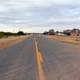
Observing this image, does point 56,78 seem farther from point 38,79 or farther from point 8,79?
point 8,79

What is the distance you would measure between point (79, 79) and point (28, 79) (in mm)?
1685

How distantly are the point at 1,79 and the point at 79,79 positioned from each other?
2.61m

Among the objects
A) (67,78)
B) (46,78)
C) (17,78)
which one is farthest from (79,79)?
(17,78)

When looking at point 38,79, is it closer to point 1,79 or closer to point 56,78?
point 56,78

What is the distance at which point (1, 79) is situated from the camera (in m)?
9.41

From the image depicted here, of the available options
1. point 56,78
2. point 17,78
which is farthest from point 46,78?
point 17,78

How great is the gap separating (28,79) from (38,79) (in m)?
0.33

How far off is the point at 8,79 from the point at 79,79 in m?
2.35

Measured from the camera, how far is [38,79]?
9172mm

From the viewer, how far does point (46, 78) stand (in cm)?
950

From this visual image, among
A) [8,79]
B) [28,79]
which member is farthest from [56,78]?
[8,79]

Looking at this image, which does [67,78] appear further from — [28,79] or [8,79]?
[8,79]

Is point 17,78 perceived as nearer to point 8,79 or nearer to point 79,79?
point 8,79

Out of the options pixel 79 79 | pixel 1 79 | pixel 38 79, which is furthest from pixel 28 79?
pixel 79 79
